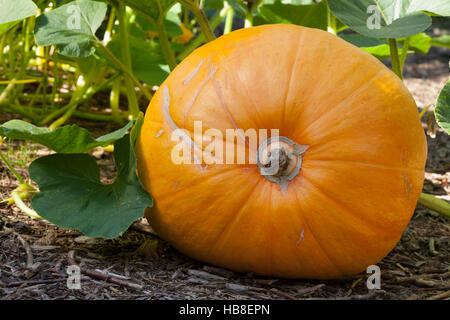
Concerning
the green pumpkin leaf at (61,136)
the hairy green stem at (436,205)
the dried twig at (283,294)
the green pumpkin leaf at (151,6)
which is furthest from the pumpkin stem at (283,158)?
the green pumpkin leaf at (151,6)

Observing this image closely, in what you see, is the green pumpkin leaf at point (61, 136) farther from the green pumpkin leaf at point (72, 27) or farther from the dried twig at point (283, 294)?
the dried twig at point (283, 294)

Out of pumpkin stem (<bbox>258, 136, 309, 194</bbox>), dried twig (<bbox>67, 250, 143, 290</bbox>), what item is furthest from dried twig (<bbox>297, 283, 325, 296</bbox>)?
dried twig (<bbox>67, 250, 143, 290</bbox>)

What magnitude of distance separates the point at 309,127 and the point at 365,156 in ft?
0.41

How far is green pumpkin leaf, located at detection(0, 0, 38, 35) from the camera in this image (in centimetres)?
129

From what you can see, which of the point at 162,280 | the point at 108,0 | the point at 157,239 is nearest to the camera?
the point at 162,280

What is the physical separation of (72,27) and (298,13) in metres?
0.75

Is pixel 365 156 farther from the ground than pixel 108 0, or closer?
closer

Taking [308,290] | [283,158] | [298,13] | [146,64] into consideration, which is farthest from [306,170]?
[146,64]

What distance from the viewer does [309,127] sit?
44.4 inches

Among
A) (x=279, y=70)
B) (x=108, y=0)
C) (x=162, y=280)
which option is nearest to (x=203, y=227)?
(x=162, y=280)
